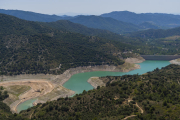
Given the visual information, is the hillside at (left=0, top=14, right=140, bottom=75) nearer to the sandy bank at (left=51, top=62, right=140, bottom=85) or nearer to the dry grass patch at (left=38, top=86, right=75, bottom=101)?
the sandy bank at (left=51, top=62, right=140, bottom=85)

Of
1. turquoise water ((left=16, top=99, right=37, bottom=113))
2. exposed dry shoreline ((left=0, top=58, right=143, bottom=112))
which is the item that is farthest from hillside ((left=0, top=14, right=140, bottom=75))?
turquoise water ((left=16, top=99, right=37, bottom=113))

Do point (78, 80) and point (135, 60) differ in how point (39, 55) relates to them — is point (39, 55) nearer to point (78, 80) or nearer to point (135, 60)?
point (78, 80)

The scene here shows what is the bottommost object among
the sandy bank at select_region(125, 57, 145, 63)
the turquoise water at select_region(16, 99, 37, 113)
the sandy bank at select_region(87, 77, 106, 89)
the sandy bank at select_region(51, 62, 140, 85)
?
the turquoise water at select_region(16, 99, 37, 113)

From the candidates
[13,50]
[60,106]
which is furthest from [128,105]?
[13,50]

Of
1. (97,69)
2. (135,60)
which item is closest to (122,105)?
(97,69)

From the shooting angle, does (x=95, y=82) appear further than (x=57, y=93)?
Yes

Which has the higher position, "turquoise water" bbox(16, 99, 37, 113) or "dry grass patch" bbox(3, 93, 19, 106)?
"dry grass patch" bbox(3, 93, 19, 106)

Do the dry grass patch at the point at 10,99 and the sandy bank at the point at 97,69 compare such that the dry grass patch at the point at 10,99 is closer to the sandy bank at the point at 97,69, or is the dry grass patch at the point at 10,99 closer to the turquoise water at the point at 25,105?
the turquoise water at the point at 25,105
